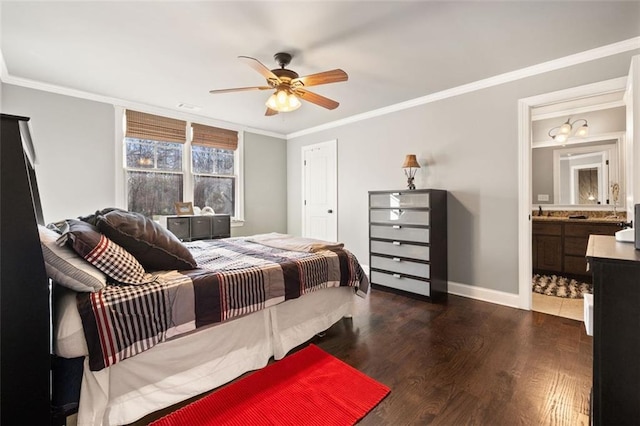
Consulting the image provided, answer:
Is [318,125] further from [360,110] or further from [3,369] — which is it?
[3,369]

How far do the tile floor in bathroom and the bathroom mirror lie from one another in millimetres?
1787

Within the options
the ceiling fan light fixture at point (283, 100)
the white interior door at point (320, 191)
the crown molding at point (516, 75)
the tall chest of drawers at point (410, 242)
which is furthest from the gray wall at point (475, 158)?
the ceiling fan light fixture at point (283, 100)

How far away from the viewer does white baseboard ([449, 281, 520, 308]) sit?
9.95 ft

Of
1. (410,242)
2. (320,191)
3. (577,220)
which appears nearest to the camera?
(410,242)

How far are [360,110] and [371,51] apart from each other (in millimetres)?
1645

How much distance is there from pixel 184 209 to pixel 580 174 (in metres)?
A: 5.83

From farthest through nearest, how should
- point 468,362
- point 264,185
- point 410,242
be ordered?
point 264,185, point 410,242, point 468,362

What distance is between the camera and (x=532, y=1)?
1923mm

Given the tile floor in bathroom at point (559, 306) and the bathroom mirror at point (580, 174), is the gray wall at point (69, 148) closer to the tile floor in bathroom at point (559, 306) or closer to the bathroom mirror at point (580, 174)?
the tile floor in bathroom at point (559, 306)

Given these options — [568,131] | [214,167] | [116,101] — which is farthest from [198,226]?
[568,131]

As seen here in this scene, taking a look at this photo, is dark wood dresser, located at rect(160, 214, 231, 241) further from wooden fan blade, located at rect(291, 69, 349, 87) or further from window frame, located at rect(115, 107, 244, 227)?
wooden fan blade, located at rect(291, 69, 349, 87)

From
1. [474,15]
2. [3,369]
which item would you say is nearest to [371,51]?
[474,15]

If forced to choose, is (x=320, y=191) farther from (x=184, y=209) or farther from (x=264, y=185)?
(x=184, y=209)

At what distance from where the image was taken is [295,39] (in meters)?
2.35
